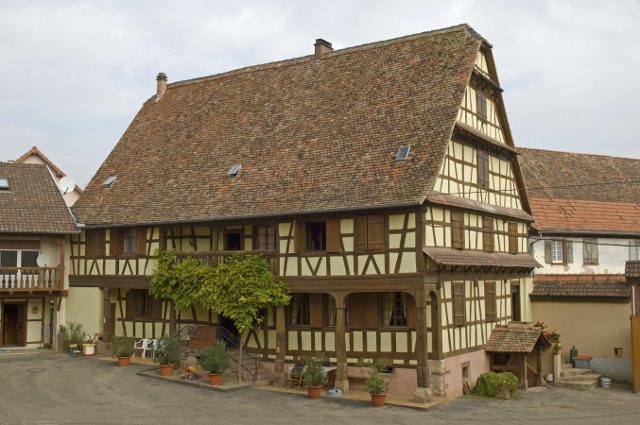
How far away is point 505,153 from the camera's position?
90.8 feet

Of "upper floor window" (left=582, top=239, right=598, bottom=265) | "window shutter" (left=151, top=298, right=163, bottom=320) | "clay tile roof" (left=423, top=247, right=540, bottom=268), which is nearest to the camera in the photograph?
"clay tile roof" (left=423, top=247, right=540, bottom=268)

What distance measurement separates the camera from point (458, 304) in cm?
2341

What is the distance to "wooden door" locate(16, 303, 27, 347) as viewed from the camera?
99.5 feet

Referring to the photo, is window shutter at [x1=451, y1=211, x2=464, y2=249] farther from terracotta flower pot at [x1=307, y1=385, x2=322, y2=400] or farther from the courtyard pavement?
terracotta flower pot at [x1=307, y1=385, x2=322, y2=400]

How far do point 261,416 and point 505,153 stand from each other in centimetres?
1414

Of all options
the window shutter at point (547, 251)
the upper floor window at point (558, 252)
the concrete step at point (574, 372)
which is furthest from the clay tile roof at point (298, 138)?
the upper floor window at point (558, 252)

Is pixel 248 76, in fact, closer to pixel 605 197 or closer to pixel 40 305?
pixel 40 305

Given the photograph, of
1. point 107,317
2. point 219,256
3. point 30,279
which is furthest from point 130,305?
point 219,256

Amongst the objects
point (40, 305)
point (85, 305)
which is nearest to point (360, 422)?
point (85, 305)

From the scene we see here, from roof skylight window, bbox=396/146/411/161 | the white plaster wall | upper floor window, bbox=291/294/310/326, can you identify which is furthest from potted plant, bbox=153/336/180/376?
the white plaster wall

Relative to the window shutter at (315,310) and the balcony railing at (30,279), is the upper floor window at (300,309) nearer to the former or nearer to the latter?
the window shutter at (315,310)

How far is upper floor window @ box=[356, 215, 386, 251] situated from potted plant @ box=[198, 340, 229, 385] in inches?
211

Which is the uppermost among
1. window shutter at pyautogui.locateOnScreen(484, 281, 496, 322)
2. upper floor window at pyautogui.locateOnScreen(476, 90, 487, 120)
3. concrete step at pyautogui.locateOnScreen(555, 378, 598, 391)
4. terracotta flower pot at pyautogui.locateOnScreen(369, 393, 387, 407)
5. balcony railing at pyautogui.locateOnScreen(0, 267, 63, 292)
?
upper floor window at pyautogui.locateOnScreen(476, 90, 487, 120)

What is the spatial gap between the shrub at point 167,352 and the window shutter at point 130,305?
4.96 metres
